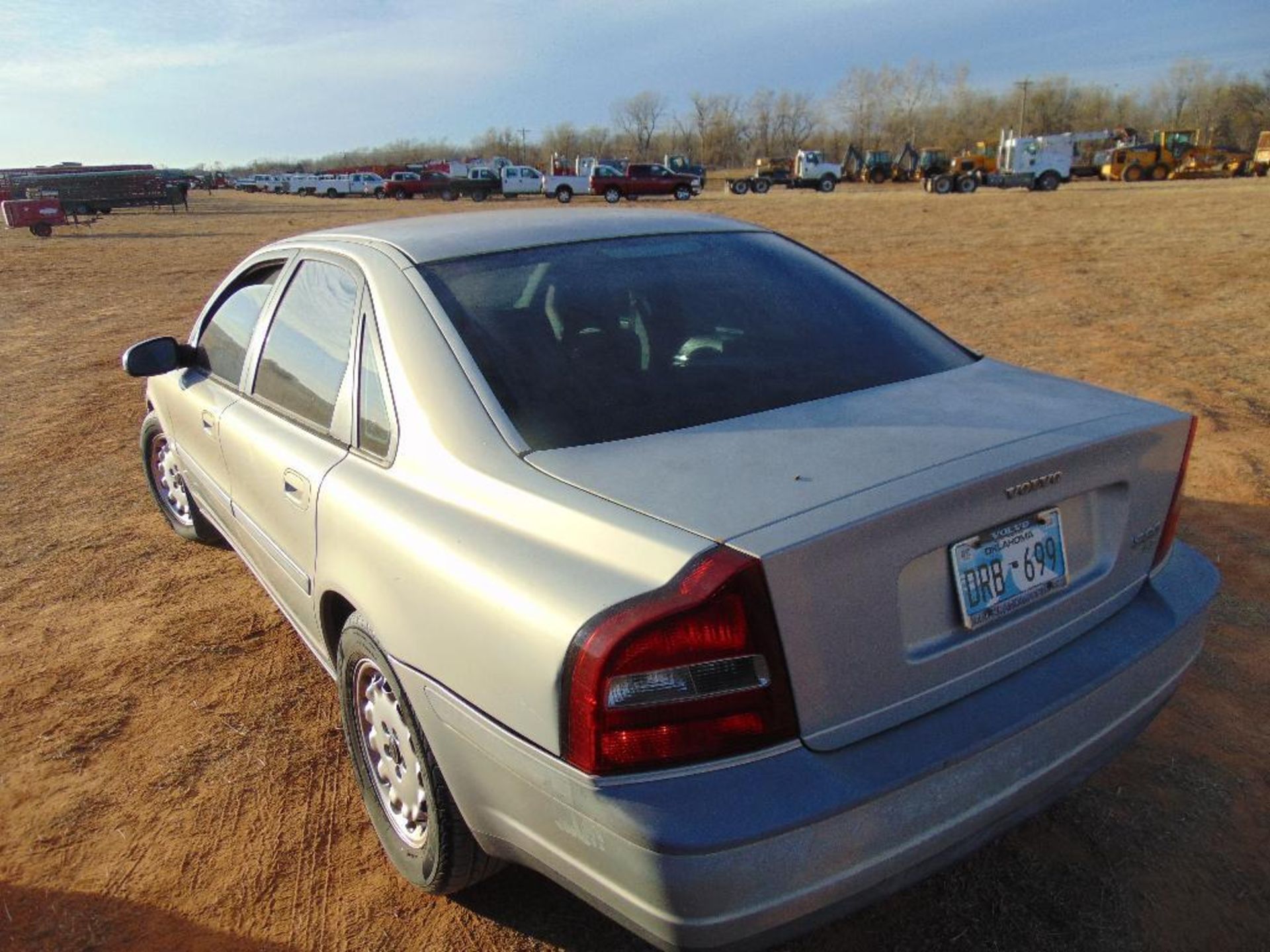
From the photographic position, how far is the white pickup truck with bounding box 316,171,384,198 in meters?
62.4

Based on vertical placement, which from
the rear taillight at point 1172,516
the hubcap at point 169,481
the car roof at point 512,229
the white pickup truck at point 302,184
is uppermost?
the car roof at point 512,229

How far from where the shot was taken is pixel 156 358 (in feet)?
12.6

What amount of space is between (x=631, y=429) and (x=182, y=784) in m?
1.91

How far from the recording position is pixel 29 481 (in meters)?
5.94

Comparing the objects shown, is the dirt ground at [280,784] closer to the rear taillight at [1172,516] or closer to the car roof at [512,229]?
the rear taillight at [1172,516]

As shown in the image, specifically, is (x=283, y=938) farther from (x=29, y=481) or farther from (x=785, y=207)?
(x=785, y=207)

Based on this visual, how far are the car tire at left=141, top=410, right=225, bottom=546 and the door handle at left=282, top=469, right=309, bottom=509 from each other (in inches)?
77.1

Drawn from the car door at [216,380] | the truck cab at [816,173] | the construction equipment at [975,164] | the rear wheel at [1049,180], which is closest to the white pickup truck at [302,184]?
the truck cab at [816,173]

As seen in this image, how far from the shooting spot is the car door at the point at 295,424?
263cm

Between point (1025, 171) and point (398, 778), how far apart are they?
152 ft

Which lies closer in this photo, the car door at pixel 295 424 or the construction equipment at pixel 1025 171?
the car door at pixel 295 424

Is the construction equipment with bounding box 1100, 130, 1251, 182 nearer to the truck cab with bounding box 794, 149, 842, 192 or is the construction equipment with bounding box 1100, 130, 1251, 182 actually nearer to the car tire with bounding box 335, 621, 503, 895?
the truck cab with bounding box 794, 149, 842, 192

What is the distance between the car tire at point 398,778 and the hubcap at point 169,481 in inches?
97.0

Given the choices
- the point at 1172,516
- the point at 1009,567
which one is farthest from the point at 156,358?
the point at 1172,516
